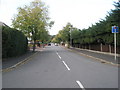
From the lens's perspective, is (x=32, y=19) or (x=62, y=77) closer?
(x=62, y=77)

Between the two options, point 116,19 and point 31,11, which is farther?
point 31,11

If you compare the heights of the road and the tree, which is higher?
the tree

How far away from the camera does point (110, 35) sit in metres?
21.6

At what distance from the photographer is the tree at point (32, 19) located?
1214 inches

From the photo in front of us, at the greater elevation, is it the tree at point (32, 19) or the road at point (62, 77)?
the tree at point (32, 19)

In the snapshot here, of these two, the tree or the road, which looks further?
the tree

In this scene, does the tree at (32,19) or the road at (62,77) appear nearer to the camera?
the road at (62,77)

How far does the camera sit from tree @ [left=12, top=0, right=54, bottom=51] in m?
30.8

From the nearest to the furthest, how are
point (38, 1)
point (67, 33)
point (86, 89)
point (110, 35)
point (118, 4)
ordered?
point (86, 89) → point (118, 4) → point (110, 35) → point (38, 1) → point (67, 33)

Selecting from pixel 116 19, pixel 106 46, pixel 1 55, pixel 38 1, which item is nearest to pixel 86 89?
pixel 1 55

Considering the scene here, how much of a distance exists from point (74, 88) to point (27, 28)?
2639cm

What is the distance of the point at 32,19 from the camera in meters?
30.8

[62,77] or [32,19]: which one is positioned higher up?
[32,19]

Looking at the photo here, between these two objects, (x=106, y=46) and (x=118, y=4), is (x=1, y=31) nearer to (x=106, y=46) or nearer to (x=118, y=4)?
(x=118, y=4)
